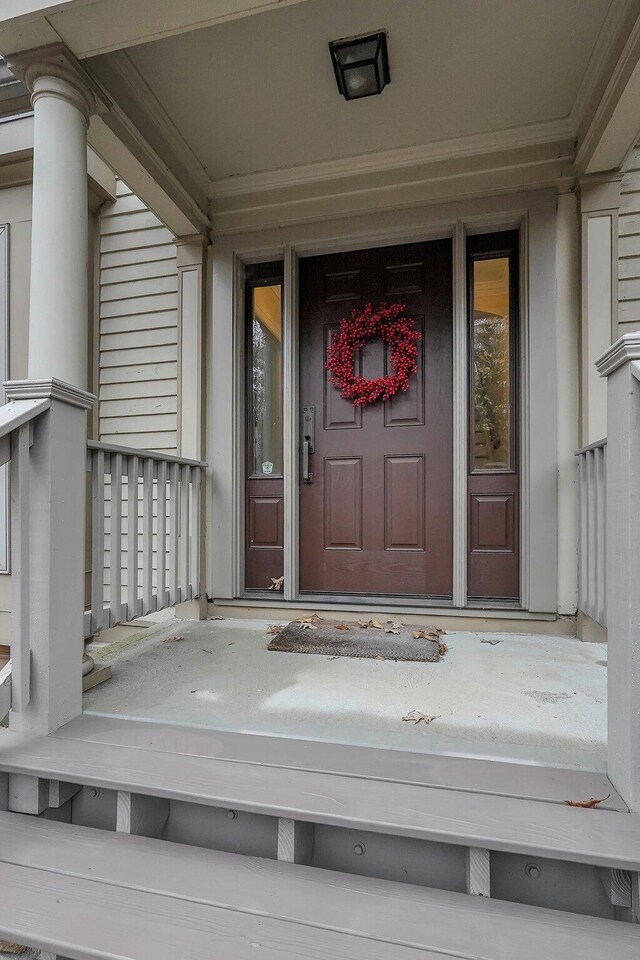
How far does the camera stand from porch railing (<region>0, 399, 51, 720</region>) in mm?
1396

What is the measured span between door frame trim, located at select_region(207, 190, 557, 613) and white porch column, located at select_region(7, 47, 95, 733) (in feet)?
3.55

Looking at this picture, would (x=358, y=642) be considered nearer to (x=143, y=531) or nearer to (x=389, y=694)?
(x=389, y=694)

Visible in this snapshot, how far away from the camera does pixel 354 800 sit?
1.11 metres

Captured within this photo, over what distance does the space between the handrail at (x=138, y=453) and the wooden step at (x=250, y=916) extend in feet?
4.13

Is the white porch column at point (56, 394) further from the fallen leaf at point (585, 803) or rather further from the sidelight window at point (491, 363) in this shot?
the sidelight window at point (491, 363)

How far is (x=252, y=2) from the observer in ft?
5.50

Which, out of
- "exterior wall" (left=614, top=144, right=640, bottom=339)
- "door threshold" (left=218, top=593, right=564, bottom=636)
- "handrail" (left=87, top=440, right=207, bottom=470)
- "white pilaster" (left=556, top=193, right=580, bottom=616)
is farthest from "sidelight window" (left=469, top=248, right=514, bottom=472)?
"handrail" (left=87, top=440, right=207, bottom=470)

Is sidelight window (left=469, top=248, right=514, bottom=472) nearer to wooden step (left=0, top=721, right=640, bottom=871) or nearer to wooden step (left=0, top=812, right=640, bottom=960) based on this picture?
wooden step (left=0, top=721, right=640, bottom=871)

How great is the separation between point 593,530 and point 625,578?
3.53 feet

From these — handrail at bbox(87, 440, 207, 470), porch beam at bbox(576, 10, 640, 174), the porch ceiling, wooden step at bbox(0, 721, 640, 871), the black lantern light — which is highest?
the porch ceiling

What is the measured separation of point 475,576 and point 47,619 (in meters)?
2.07

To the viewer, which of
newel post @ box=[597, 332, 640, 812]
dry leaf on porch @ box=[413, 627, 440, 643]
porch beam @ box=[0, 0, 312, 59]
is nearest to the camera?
newel post @ box=[597, 332, 640, 812]

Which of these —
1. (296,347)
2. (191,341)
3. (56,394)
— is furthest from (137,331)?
(56,394)

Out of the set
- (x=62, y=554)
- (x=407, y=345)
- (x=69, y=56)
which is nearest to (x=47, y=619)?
A: (x=62, y=554)
